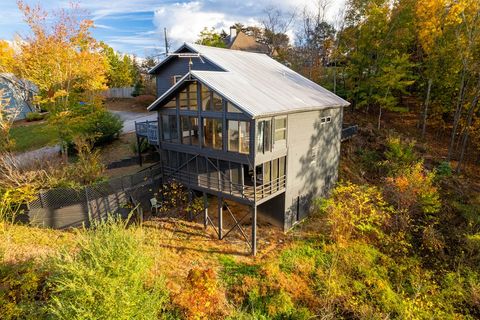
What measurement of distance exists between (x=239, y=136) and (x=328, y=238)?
8500 millimetres

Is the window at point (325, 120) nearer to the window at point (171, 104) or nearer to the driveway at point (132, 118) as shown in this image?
the window at point (171, 104)

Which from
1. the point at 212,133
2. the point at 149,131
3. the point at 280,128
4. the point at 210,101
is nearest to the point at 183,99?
the point at 210,101

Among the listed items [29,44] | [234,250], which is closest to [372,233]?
[234,250]

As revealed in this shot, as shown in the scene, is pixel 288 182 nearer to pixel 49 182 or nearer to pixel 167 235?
pixel 167 235

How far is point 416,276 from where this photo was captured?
1361 cm

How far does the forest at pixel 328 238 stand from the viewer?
805 centimetres

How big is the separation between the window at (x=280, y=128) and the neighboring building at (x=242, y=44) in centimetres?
2855

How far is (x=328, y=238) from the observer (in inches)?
641

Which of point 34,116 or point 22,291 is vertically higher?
point 34,116

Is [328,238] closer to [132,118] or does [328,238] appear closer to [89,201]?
[89,201]

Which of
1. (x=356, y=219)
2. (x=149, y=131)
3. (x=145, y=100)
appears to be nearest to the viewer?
(x=356, y=219)

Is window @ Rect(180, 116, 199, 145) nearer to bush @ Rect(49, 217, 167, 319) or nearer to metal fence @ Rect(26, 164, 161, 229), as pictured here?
metal fence @ Rect(26, 164, 161, 229)

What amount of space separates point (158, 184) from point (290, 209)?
8.95 m

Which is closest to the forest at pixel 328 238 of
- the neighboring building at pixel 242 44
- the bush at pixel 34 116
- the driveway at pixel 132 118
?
the driveway at pixel 132 118
